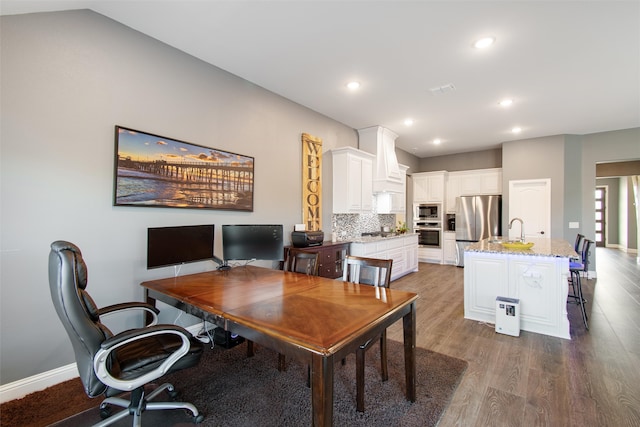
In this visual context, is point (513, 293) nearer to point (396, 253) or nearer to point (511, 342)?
point (511, 342)

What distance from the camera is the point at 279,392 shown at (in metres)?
2.05

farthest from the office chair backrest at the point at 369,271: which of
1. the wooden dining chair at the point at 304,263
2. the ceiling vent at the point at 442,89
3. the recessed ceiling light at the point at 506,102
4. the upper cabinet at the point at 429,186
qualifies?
the upper cabinet at the point at 429,186

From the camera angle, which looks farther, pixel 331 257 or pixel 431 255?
pixel 431 255

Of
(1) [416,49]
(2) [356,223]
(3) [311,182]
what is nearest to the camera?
(1) [416,49]

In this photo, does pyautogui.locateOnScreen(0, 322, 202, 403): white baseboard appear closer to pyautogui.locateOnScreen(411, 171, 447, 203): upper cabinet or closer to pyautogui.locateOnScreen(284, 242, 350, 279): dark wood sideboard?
pyautogui.locateOnScreen(284, 242, 350, 279): dark wood sideboard

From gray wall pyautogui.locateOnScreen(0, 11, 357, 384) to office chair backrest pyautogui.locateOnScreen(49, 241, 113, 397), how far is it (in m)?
1.04

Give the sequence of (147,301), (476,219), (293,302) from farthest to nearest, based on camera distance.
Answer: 1. (476,219)
2. (147,301)
3. (293,302)

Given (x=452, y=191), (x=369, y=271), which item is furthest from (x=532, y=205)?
(x=369, y=271)

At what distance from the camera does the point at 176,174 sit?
281 cm

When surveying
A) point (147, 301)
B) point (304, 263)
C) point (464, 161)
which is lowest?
point (147, 301)

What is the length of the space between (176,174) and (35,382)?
6.31ft

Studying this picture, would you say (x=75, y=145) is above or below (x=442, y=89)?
below

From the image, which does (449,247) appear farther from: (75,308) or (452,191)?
(75,308)

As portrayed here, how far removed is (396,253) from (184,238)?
4179 mm
